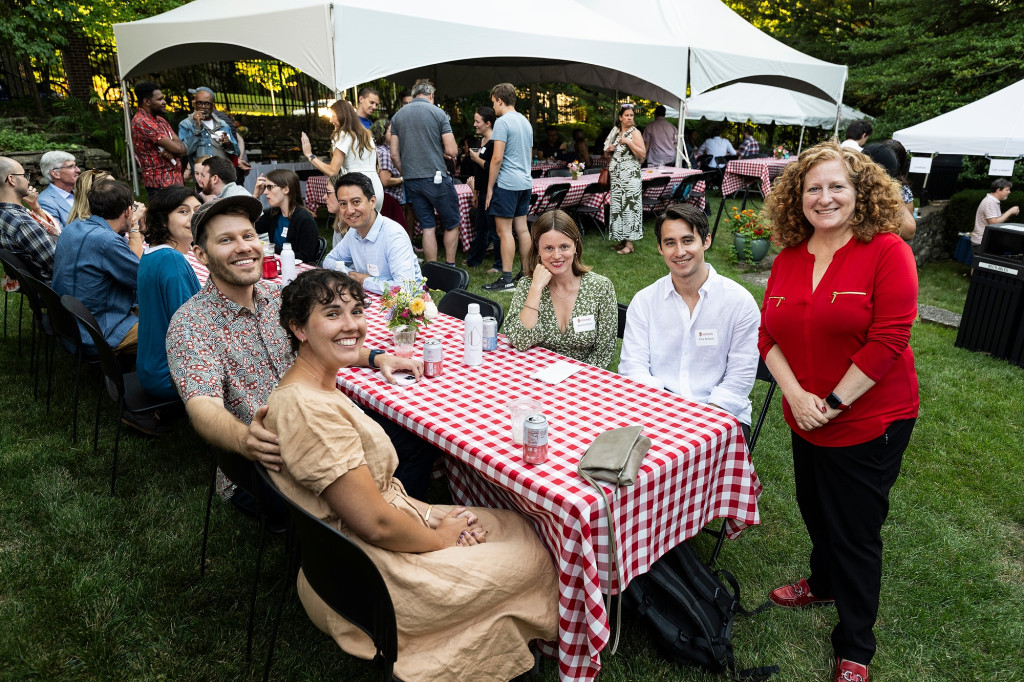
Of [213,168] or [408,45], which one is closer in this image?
[213,168]

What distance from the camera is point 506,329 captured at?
3.00m

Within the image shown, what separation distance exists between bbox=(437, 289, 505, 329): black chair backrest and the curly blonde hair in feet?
5.50

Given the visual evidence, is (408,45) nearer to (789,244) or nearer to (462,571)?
(789,244)

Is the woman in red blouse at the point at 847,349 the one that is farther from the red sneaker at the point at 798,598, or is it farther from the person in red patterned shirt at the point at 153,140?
the person in red patterned shirt at the point at 153,140

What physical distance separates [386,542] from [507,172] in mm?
5243

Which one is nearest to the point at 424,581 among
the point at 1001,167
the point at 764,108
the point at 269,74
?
the point at 1001,167

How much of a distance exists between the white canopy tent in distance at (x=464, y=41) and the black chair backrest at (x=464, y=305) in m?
3.25

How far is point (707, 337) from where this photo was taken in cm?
262

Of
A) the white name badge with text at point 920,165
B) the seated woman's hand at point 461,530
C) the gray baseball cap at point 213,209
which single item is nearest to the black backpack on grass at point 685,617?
the seated woman's hand at point 461,530

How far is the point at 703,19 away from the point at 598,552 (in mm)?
11575

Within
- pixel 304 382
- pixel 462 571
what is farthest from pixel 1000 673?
pixel 304 382

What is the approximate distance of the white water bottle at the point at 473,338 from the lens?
2.74 meters

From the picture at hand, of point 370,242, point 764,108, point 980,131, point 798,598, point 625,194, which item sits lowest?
point 798,598

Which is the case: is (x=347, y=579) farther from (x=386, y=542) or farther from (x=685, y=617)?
(x=685, y=617)
